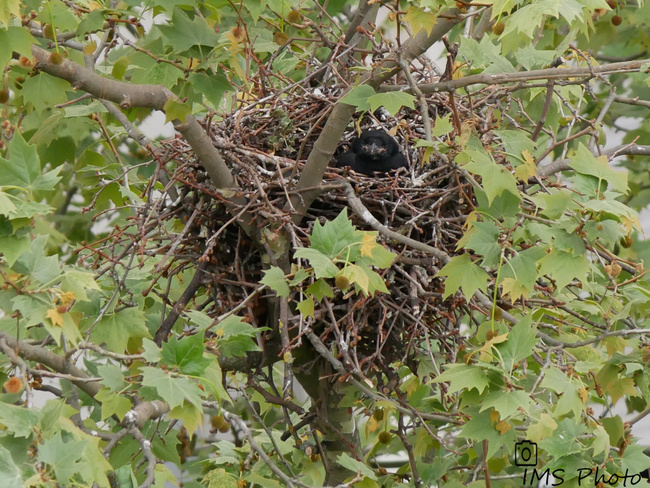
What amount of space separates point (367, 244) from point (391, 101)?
499 mm

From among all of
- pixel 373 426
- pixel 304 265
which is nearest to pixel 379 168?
pixel 304 265

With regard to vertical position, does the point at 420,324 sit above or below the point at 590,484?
above

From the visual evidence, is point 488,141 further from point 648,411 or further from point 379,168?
point 648,411

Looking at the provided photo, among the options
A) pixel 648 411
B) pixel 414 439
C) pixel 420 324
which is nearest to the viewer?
pixel 420 324

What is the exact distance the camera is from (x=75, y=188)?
6.62 meters

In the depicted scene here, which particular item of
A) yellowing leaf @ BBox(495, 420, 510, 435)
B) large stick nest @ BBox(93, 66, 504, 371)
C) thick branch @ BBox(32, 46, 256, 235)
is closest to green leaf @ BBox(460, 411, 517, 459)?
yellowing leaf @ BBox(495, 420, 510, 435)

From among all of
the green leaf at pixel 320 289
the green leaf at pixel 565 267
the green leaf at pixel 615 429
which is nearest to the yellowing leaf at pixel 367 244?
the green leaf at pixel 320 289

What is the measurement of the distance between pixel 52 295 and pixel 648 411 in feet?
7.52

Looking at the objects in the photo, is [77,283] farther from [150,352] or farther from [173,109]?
[173,109]

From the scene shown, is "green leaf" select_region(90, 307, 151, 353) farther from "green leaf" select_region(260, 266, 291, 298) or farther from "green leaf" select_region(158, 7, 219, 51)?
"green leaf" select_region(158, 7, 219, 51)

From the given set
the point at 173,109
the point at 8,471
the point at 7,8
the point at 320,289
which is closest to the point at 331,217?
the point at 320,289

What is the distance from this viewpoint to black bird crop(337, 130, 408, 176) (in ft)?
12.8

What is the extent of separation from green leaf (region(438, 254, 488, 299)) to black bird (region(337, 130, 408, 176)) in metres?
1.05

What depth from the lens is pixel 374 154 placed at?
13.2 ft
